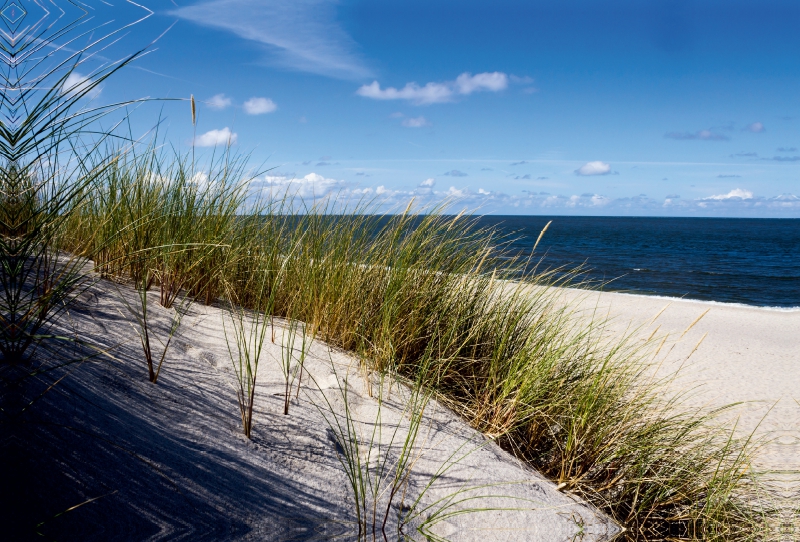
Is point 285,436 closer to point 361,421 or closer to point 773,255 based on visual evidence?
point 361,421

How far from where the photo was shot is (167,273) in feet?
9.39

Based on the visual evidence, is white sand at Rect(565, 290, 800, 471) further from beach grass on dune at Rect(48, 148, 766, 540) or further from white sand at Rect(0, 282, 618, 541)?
white sand at Rect(0, 282, 618, 541)

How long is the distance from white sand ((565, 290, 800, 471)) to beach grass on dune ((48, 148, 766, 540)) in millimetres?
398

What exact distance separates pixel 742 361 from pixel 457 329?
572 cm

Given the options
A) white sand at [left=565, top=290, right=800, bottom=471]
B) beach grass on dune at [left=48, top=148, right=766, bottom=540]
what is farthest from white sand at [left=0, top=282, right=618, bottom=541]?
white sand at [left=565, top=290, right=800, bottom=471]

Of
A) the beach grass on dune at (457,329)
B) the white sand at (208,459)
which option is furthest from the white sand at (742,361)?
the white sand at (208,459)

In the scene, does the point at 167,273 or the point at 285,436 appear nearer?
the point at 285,436

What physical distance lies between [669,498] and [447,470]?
3.64ft

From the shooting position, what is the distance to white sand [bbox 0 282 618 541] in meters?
1.40

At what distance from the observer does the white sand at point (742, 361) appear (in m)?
4.02

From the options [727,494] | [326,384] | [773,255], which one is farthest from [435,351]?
[773,255]

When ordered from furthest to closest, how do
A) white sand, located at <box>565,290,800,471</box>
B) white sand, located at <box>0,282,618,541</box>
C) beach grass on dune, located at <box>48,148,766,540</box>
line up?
1. white sand, located at <box>565,290,800,471</box>
2. beach grass on dune, located at <box>48,148,766,540</box>
3. white sand, located at <box>0,282,618,541</box>

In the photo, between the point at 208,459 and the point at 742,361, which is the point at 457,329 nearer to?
the point at 208,459

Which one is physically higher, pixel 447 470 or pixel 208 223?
pixel 208 223
